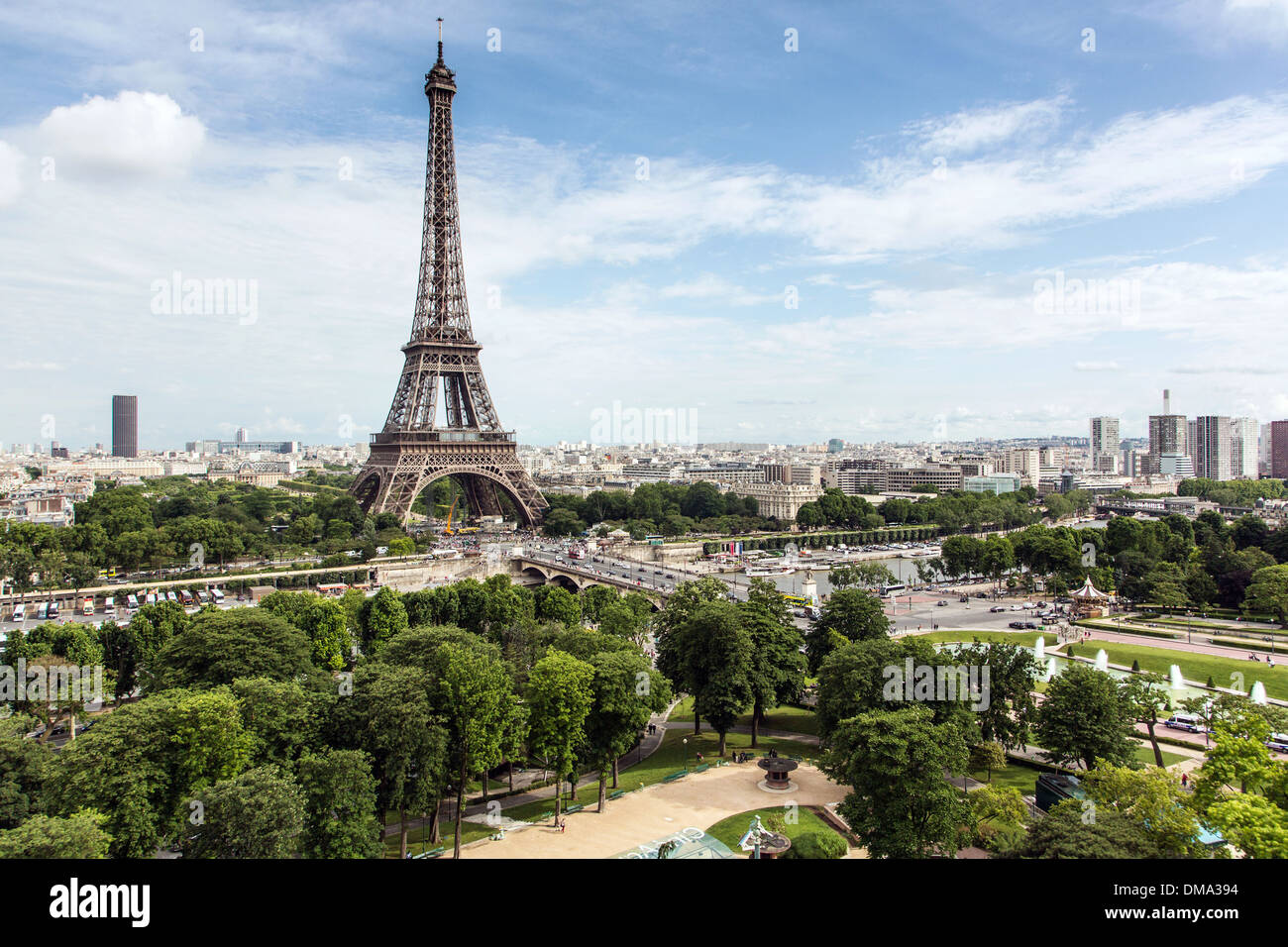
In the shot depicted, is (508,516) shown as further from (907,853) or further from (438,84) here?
(907,853)

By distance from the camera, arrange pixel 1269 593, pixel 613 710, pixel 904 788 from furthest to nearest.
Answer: pixel 1269 593
pixel 613 710
pixel 904 788

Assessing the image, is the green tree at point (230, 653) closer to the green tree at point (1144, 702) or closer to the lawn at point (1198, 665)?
the green tree at point (1144, 702)

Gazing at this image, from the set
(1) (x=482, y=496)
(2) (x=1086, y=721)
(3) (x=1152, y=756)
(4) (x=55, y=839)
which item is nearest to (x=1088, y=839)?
(2) (x=1086, y=721)

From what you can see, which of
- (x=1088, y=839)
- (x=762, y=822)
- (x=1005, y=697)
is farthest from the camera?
(x=1005, y=697)

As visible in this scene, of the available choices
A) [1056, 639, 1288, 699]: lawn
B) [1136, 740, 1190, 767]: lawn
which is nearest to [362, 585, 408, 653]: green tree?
[1136, 740, 1190, 767]: lawn

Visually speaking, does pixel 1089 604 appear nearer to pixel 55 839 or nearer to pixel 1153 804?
pixel 1153 804

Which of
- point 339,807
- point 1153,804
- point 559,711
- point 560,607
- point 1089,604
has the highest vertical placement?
point 1153,804

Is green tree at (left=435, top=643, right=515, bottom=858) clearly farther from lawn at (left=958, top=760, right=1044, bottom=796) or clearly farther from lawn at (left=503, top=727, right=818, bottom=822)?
lawn at (left=958, top=760, right=1044, bottom=796)
